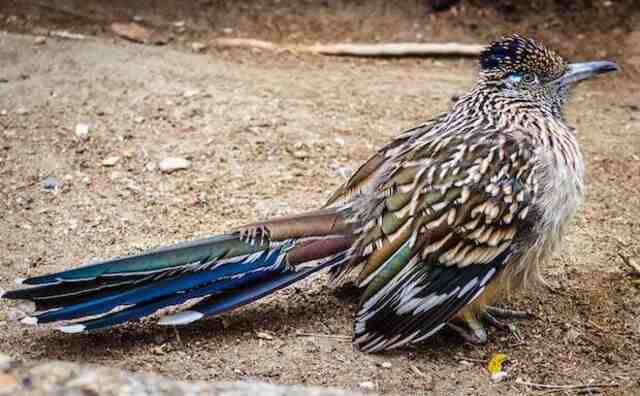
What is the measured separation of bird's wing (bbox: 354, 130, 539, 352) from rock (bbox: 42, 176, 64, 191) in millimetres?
2234

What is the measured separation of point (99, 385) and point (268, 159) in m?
3.35

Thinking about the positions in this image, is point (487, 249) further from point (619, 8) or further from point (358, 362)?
point (619, 8)

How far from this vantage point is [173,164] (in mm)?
5664

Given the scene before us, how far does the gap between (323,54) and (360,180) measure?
328 cm

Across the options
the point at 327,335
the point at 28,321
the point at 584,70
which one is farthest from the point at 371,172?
the point at 28,321

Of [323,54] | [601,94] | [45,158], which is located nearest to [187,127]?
[45,158]

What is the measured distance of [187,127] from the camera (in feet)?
19.8

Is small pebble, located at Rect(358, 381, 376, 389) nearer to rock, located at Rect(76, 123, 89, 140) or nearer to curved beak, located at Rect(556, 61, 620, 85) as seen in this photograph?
curved beak, located at Rect(556, 61, 620, 85)

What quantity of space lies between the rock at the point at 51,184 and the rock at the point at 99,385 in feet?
9.26

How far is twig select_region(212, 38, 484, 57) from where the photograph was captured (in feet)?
24.7

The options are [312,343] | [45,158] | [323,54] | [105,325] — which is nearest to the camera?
[105,325]

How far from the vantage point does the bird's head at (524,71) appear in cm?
470

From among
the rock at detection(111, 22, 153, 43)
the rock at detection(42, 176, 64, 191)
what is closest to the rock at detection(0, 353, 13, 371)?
the rock at detection(42, 176, 64, 191)

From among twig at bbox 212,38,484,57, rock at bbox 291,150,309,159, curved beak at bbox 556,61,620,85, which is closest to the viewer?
curved beak at bbox 556,61,620,85
